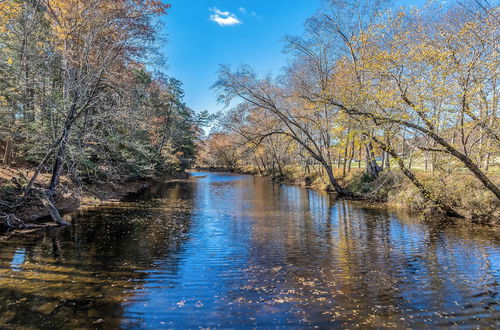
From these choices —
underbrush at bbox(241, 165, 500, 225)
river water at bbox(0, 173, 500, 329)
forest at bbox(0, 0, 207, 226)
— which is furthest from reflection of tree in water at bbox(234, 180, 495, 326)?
forest at bbox(0, 0, 207, 226)

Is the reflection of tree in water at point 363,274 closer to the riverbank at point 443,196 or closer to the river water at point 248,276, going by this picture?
the river water at point 248,276

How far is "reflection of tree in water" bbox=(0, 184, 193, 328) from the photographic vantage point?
4.72m

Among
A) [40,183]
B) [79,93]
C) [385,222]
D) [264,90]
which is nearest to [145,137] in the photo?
[264,90]

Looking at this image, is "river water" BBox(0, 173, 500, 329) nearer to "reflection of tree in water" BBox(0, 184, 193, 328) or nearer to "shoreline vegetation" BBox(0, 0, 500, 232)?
"reflection of tree in water" BBox(0, 184, 193, 328)

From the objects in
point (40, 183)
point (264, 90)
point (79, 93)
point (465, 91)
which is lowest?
point (40, 183)

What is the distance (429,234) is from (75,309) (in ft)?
37.2

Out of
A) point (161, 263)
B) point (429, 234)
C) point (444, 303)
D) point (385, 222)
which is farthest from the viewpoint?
point (385, 222)

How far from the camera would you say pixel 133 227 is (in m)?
11.6

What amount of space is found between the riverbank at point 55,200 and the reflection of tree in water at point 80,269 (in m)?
1.46

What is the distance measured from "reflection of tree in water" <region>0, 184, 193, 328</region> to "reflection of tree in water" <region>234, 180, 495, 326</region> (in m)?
2.61

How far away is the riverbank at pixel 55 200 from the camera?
11355 mm

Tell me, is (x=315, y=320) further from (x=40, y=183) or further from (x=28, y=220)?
(x=40, y=183)

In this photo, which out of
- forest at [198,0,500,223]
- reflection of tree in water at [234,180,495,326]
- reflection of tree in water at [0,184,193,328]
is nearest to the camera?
reflection of tree in water at [0,184,193,328]

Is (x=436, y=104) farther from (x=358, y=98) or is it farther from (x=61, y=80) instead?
(x=61, y=80)
